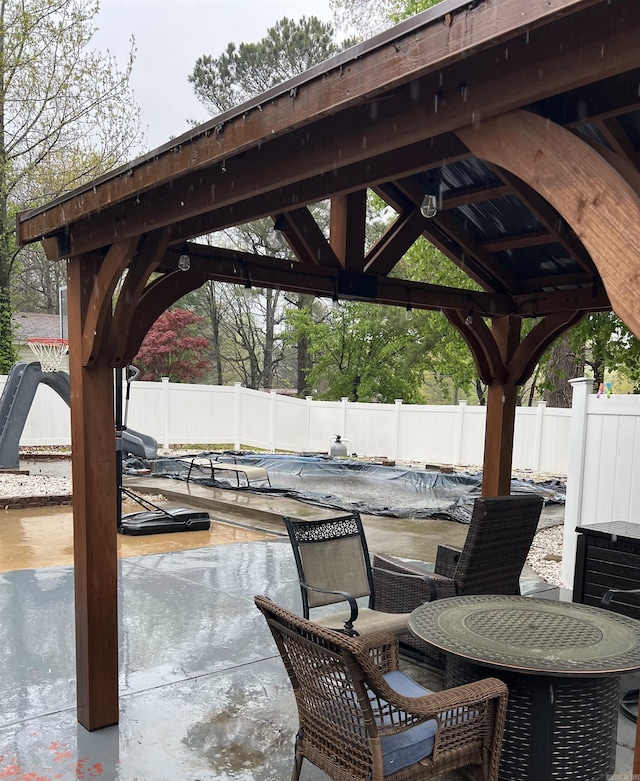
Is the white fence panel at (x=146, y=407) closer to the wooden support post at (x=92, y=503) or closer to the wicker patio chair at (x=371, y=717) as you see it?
the wooden support post at (x=92, y=503)

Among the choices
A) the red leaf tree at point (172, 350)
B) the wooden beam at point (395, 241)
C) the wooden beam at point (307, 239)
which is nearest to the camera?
the wooden beam at point (307, 239)

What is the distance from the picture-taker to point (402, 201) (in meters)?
5.04

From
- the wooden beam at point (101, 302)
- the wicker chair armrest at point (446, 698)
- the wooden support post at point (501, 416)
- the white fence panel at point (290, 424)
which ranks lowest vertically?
the white fence panel at point (290, 424)

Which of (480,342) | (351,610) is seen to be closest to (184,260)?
(351,610)

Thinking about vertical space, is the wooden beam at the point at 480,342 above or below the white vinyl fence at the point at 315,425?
above

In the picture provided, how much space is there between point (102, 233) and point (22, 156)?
50.3 ft

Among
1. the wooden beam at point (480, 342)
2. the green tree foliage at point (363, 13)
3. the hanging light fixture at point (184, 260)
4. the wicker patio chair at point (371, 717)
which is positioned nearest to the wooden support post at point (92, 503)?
the hanging light fixture at point (184, 260)

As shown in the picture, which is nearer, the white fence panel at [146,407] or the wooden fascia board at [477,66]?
the wooden fascia board at [477,66]

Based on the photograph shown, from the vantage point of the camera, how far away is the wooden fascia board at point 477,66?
1.42 meters

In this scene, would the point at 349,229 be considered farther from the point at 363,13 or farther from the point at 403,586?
the point at 363,13

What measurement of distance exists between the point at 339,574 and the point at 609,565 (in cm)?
168

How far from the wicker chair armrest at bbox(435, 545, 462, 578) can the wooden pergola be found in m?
1.66

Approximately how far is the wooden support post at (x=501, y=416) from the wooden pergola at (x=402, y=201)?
1cm

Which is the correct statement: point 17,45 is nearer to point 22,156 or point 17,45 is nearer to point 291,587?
point 22,156
